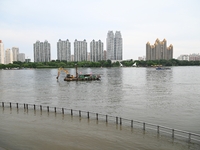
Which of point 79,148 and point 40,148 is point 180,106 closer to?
point 79,148

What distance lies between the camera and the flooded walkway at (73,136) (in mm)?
16219

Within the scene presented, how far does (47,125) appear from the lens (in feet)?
70.1

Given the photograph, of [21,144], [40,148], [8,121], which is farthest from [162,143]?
[8,121]

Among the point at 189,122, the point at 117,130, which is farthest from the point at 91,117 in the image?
the point at 189,122

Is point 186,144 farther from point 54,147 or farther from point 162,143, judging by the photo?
point 54,147

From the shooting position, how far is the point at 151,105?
3275 centimetres

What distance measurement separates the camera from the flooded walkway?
16219 mm

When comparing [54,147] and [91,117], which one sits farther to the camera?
[91,117]

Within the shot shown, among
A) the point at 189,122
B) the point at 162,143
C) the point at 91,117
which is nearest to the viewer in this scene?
the point at 162,143

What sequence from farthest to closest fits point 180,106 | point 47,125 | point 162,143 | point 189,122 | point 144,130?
1. point 180,106
2. point 189,122
3. point 47,125
4. point 144,130
5. point 162,143

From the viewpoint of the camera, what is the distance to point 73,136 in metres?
18.3

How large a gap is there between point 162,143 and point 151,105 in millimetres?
16215

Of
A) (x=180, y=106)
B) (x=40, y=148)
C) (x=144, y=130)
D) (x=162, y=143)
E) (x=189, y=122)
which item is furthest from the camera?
(x=180, y=106)

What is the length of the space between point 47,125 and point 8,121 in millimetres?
4745
